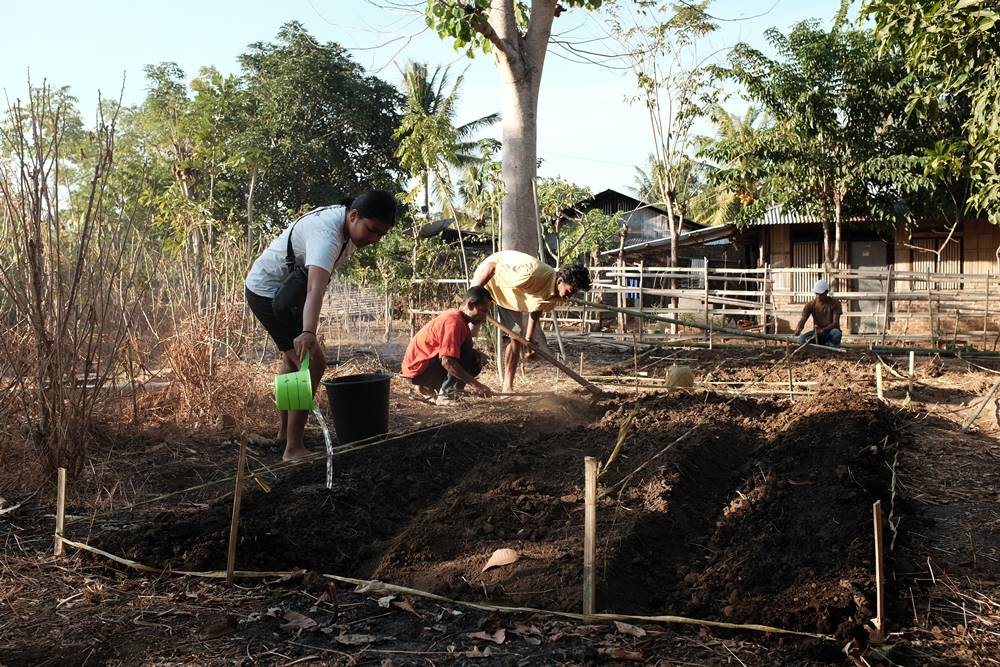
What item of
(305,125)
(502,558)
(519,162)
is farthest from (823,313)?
(305,125)

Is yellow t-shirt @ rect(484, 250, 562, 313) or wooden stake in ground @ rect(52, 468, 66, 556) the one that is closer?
wooden stake in ground @ rect(52, 468, 66, 556)

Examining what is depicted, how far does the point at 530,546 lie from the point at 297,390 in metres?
1.27

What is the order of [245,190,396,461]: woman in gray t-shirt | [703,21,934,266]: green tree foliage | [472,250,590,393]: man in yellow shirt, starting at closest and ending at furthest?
[245,190,396,461]: woman in gray t-shirt → [472,250,590,393]: man in yellow shirt → [703,21,934,266]: green tree foliage

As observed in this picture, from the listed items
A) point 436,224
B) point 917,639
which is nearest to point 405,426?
point 917,639

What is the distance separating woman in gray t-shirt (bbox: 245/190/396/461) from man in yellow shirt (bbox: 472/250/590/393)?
208 cm

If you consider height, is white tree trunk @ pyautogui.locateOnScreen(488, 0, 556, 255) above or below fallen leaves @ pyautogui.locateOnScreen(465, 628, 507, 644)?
above

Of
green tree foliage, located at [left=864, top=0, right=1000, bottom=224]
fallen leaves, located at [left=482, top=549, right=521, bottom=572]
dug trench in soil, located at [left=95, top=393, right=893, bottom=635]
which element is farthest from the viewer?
green tree foliage, located at [left=864, top=0, right=1000, bottom=224]

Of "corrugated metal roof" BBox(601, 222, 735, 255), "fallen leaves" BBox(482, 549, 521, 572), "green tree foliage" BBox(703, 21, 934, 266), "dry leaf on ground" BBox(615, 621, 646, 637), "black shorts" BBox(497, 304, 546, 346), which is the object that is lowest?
"dry leaf on ground" BBox(615, 621, 646, 637)

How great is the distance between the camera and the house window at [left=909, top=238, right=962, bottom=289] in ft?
45.7

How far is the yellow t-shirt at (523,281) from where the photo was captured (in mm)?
5793

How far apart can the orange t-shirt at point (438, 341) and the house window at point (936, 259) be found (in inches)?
444

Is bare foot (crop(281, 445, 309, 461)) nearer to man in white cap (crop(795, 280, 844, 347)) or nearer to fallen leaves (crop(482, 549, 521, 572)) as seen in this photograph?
fallen leaves (crop(482, 549, 521, 572))

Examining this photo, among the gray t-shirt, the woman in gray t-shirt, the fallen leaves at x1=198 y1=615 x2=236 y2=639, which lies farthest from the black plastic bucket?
the fallen leaves at x1=198 y1=615 x2=236 y2=639

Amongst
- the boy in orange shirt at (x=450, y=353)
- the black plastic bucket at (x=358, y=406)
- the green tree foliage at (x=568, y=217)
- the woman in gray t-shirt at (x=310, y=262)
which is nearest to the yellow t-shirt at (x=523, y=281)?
the boy in orange shirt at (x=450, y=353)
